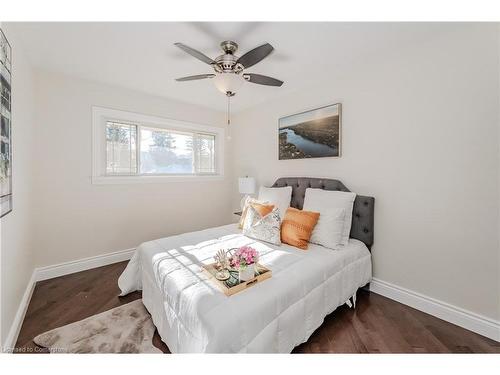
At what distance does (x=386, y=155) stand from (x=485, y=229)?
0.94 meters

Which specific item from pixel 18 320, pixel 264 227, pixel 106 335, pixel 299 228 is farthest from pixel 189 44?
pixel 18 320

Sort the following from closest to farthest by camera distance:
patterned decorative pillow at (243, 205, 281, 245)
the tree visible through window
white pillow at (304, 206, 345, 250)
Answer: white pillow at (304, 206, 345, 250) < patterned decorative pillow at (243, 205, 281, 245) < the tree visible through window

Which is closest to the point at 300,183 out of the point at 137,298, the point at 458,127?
the point at 458,127

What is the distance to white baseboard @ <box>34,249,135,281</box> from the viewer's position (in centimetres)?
252

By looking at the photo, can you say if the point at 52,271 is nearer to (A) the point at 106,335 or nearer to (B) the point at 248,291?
(A) the point at 106,335

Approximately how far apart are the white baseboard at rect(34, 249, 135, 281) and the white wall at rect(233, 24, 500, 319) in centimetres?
315

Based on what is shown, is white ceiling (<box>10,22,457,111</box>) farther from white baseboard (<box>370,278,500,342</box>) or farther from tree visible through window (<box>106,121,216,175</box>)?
white baseboard (<box>370,278,500,342</box>)

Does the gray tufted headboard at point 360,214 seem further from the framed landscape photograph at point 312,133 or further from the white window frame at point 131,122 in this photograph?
the white window frame at point 131,122

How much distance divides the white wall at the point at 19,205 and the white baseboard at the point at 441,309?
124 inches

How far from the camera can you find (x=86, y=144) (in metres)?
2.75

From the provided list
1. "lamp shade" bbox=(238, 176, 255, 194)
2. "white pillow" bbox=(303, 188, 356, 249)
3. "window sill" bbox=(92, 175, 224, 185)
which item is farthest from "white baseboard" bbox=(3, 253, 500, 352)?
"lamp shade" bbox=(238, 176, 255, 194)

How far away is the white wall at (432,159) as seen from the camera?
1633mm

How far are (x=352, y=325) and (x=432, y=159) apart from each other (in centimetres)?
158

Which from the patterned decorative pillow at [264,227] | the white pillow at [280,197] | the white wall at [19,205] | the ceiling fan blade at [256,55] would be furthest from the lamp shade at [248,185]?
the white wall at [19,205]
